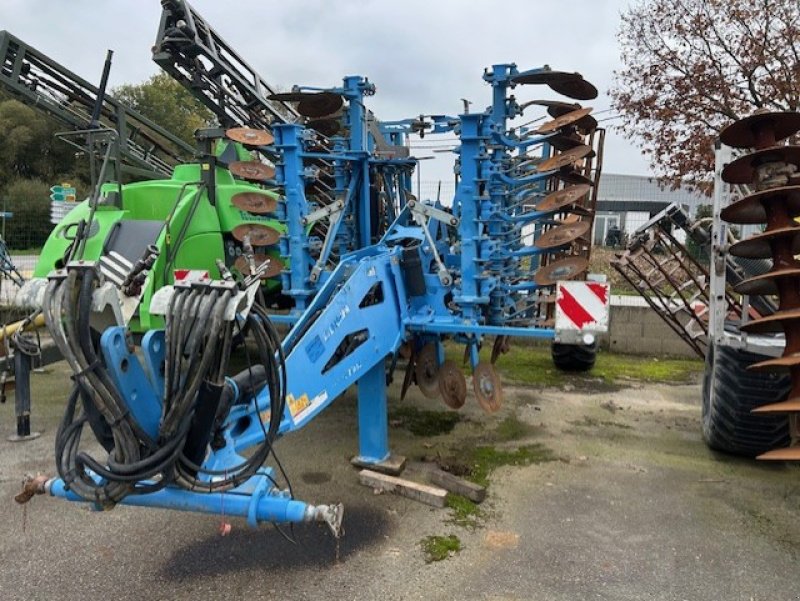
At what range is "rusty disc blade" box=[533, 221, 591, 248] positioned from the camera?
156 inches

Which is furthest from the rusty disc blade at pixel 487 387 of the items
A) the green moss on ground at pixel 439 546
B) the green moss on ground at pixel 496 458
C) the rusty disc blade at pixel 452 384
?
the green moss on ground at pixel 439 546

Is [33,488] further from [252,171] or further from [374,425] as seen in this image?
[252,171]

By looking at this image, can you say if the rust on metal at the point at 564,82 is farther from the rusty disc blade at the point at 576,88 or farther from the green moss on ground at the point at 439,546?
the green moss on ground at the point at 439,546

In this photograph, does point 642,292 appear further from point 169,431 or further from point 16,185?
point 16,185

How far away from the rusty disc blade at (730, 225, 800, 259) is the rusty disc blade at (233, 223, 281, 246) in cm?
289

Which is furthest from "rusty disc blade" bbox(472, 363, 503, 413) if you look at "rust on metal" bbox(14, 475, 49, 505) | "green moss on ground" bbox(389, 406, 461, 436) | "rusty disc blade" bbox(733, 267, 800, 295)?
"rust on metal" bbox(14, 475, 49, 505)

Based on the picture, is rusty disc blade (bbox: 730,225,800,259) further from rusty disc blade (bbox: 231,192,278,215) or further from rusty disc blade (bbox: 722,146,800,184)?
rusty disc blade (bbox: 231,192,278,215)

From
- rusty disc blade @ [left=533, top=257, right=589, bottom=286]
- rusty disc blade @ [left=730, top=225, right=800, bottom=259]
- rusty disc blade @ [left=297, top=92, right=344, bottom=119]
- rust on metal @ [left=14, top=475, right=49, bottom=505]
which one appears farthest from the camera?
rusty disc blade @ [left=297, top=92, right=344, bottom=119]

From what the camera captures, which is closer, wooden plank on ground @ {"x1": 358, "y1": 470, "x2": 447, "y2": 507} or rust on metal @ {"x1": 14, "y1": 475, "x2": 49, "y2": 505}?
rust on metal @ {"x1": 14, "y1": 475, "x2": 49, "y2": 505}

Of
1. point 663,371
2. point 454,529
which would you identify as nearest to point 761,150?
point 454,529

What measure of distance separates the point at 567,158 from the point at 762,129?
1.08 meters

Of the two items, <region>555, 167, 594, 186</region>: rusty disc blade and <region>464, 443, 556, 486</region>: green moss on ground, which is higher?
<region>555, 167, 594, 186</region>: rusty disc blade

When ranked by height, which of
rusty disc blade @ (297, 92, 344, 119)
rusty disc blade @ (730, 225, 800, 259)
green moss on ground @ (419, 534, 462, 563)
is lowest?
green moss on ground @ (419, 534, 462, 563)

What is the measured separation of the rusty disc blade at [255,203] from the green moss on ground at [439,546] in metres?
2.41
